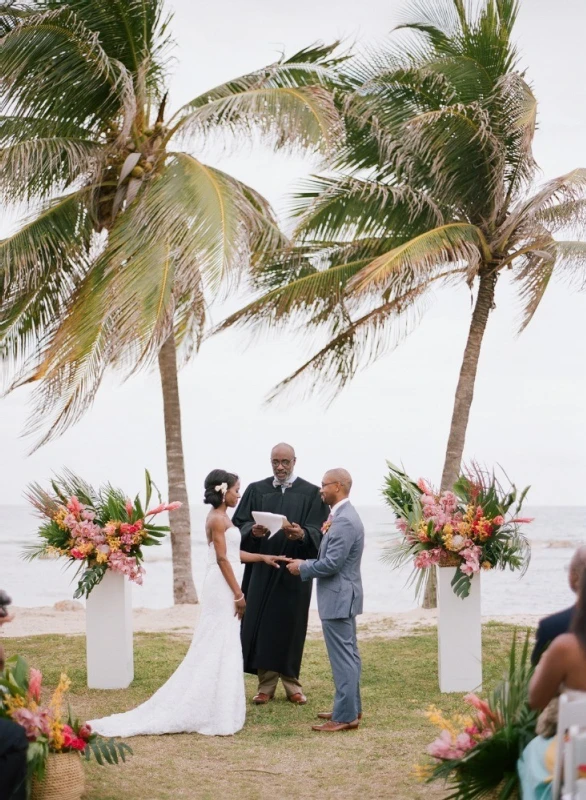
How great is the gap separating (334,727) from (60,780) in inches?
105

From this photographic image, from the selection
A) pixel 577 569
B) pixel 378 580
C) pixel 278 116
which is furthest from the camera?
pixel 378 580

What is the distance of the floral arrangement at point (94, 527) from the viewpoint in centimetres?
911

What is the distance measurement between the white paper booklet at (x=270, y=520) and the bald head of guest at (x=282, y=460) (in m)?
0.47

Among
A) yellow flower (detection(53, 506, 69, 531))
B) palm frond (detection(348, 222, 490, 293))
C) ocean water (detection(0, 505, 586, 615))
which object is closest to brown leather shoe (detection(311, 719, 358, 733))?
yellow flower (detection(53, 506, 69, 531))

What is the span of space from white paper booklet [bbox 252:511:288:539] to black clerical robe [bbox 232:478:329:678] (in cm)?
45

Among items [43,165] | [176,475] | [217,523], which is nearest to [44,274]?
[43,165]

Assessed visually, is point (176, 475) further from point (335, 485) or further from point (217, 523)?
point (335, 485)

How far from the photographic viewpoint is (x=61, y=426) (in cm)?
1179

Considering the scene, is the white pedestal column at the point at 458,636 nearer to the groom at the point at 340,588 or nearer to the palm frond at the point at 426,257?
the groom at the point at 340,588

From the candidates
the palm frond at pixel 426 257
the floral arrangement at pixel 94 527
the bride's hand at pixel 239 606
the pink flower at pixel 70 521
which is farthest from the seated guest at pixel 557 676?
the palm frond at pixel 426 257

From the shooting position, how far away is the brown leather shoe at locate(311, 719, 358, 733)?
7.48m

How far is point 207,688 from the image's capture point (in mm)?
7582

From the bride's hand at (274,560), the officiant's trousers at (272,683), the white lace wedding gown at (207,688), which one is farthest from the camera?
the officiant's trousers at (272,683)

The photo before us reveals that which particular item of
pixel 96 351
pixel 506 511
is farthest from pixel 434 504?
pixel 96 351
